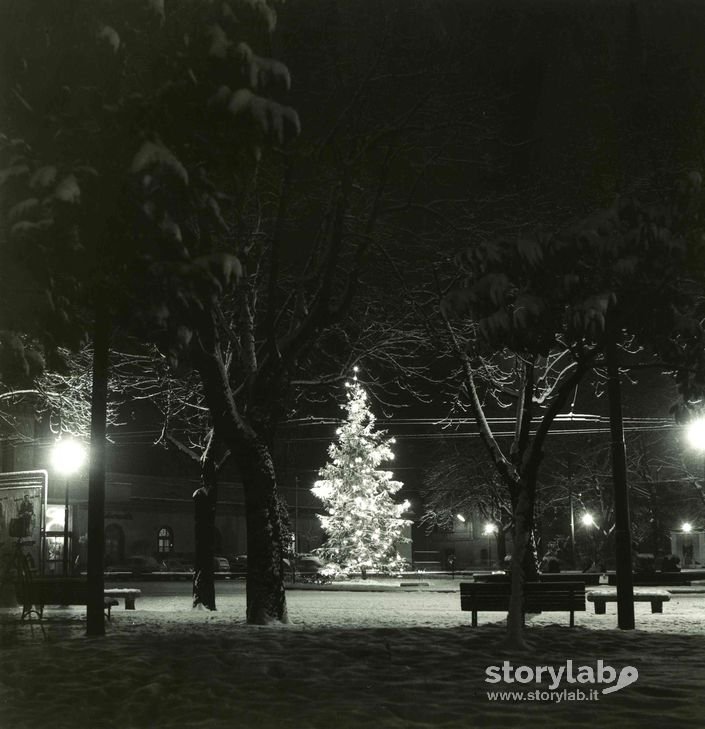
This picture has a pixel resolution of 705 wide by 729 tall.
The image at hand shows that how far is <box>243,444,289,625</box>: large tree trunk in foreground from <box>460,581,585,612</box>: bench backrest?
3.08 metres

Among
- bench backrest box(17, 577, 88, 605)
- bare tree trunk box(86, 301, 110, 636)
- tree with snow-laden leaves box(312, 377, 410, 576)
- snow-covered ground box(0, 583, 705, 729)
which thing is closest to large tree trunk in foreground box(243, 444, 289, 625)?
snow-covered ground box(0, 583, 705, 729)

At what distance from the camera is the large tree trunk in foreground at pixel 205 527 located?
827 inches

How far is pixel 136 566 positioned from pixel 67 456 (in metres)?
34.3

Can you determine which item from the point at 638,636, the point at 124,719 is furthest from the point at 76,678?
the point at 638,636

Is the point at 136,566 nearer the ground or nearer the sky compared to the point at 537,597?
nearer the ground

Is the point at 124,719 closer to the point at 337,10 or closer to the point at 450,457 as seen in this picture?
the point at 337,10

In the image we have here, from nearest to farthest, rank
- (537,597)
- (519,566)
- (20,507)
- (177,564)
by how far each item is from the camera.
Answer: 1. (519,566)
2. (537,597)
3. (20,507)
4. (177,564)

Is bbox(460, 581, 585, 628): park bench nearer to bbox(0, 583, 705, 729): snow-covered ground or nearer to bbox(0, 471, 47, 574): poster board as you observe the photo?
bbox(0, 583, 705, 729): snow-covered ground

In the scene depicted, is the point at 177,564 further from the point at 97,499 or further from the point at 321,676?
the point at 321,676

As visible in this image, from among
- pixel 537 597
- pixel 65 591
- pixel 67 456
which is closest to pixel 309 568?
pixel 67 456

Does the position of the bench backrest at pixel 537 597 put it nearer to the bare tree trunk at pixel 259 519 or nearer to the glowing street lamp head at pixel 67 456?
the bare tree trunk at pixel 259 519

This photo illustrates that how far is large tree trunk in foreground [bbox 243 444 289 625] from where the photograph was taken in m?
16.3

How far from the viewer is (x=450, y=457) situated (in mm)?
55312

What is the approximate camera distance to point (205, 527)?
69.1 feet
